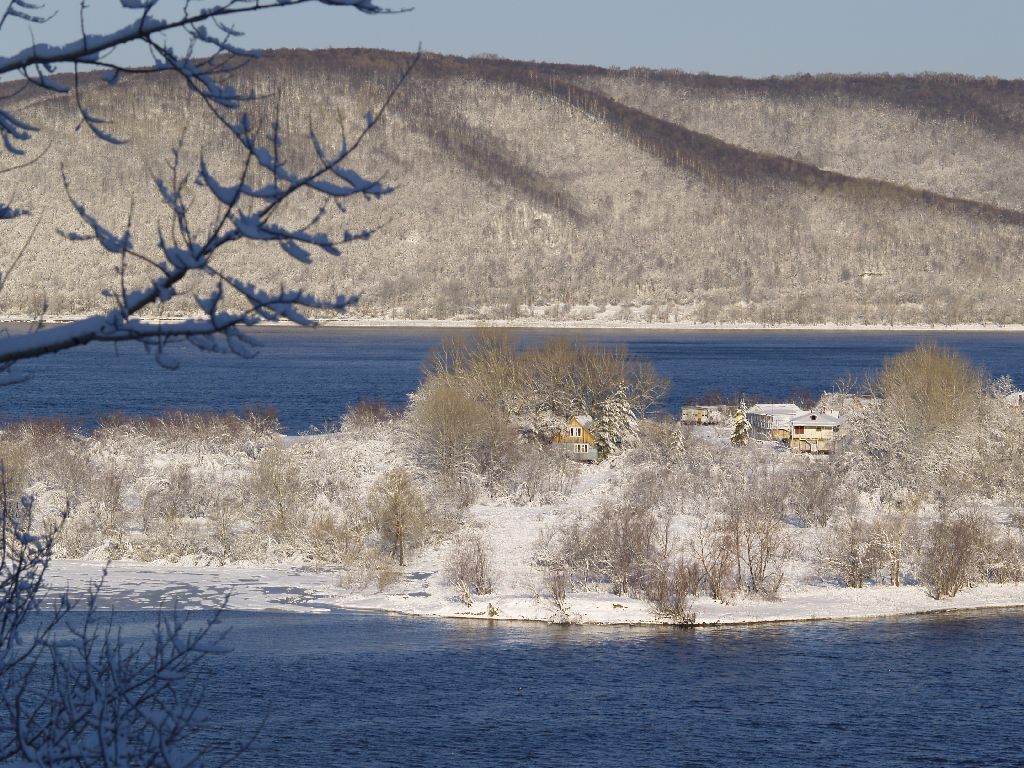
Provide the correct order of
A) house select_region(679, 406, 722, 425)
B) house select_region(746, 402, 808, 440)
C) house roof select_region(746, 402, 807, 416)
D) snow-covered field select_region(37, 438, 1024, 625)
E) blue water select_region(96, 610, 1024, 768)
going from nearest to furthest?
blue water select_region(96, 610, 1024, 768) < snow-covered field select_region(37, 438, 1024, 625) < house select_region(746, 402, 808, 440) < house roof select_region(746, 402, 807, 416) < house select_region(679, 406, 722, 425)

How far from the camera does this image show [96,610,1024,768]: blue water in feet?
74.2

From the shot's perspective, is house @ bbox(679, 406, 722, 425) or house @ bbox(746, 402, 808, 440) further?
house @ bbox(679, 406, 722, 425)

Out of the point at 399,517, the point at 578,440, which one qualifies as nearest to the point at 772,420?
the point at 578,440

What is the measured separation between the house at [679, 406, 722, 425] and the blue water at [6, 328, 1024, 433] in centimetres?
1332

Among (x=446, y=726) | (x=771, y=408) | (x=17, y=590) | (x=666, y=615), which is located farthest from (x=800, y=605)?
(x=771, y=408)

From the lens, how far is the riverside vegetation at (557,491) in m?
36.4

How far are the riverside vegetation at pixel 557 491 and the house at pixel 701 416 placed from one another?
12.6 ft

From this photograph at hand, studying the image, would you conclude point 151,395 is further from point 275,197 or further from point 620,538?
point 275,197

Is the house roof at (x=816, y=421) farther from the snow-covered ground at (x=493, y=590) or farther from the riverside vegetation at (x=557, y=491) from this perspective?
the snow-covered ground at (x=493, y=590)

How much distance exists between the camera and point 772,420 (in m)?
66.1

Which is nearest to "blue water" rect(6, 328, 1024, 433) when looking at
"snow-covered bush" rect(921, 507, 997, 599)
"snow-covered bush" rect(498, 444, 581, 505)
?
"snow-covered bush" rect(498, 444, 581, 505)

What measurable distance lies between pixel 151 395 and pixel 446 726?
84.9m

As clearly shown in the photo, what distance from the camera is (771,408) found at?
6819cm

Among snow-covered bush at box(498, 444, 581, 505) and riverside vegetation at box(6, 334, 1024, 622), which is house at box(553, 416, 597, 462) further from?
snow-covered bush at box(498, 444, 581, 505)
